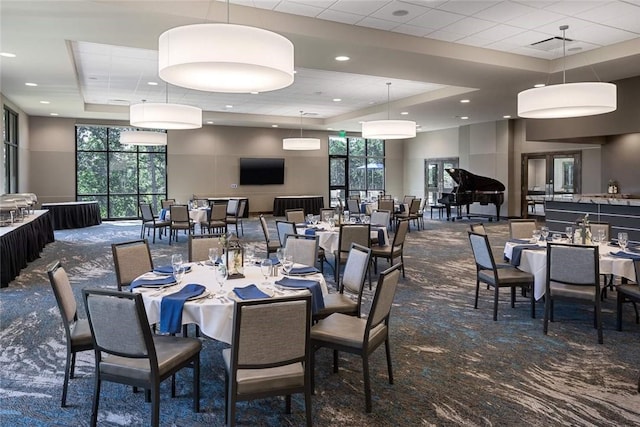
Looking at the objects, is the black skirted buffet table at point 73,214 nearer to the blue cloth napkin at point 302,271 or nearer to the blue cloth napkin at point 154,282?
the blue cloth napkin at point 154,282

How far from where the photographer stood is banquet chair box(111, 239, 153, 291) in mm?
4234

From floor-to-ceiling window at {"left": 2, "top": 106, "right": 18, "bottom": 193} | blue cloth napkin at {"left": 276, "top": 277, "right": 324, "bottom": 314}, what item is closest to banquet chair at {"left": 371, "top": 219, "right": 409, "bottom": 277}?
blue cloth napkin at {"left": 276, "top": 277, "right": 324, "bottom": 314}

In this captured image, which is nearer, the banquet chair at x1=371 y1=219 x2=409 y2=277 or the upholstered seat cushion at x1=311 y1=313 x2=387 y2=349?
the upholstered seat cushion at x1=311 y1=313 x2=387 y2=349

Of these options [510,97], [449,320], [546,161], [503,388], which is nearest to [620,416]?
[503,388]

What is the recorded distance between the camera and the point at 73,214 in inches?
535

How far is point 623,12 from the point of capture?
19.9 ft

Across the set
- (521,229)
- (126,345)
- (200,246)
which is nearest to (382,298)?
(126,345)

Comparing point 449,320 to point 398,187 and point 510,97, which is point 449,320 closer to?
point 510,97

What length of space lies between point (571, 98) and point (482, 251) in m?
2.08

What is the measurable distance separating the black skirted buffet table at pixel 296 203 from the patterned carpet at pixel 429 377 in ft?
39.7

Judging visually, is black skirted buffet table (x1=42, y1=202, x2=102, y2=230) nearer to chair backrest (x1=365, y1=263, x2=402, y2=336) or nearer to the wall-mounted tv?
the wall-mounted tv

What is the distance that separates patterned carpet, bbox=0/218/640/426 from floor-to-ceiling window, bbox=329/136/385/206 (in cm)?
1429

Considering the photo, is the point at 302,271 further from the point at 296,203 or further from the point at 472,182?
the point at 296,203

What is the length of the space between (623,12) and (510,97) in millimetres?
5009
